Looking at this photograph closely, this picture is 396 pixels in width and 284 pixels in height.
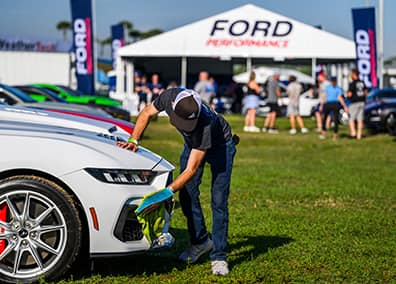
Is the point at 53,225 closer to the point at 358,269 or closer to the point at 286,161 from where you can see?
the point at 358,269

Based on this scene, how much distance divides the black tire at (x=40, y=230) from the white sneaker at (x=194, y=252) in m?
1.20

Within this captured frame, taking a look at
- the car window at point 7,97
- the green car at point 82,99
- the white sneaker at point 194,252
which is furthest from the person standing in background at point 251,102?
the white sneaker at point 194,252

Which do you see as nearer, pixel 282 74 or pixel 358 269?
pixel 358 269

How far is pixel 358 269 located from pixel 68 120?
3.56 m

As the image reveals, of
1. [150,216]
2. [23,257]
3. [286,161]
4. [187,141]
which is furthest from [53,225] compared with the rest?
[286,161]

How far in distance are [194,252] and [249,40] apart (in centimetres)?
2687

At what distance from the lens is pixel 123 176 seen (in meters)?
5.52

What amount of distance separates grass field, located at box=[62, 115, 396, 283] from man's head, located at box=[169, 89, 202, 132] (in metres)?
1.18

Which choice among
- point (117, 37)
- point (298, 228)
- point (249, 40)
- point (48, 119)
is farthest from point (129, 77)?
point (298, 228)

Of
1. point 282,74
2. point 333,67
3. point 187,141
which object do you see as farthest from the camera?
point 282,74

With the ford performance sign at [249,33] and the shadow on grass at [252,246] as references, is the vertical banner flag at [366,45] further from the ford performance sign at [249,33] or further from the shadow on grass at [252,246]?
the shadow on grass at [252,246]

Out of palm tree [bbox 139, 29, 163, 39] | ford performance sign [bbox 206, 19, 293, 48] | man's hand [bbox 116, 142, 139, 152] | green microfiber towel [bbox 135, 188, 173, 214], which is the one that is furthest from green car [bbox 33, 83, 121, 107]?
palm tree [bbox 139, 29, 163, 39]

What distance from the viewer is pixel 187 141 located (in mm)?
5969

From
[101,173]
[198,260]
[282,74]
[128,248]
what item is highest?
[101,173]
